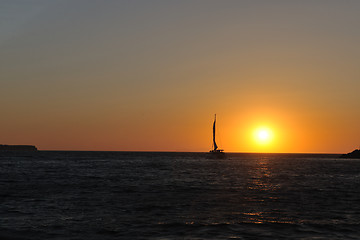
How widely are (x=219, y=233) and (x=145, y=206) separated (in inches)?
508

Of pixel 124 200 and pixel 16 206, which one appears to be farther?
pixel 124 200

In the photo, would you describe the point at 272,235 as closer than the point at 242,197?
Yes

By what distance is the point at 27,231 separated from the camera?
81.5ft

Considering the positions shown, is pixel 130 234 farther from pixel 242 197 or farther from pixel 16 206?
pixel 242 197

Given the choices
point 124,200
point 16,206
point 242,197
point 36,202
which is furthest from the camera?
point 242,197

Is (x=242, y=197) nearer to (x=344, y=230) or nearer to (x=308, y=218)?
(x=308, y=218)

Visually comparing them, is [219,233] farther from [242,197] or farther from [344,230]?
[242,197]

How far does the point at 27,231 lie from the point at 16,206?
1102cm

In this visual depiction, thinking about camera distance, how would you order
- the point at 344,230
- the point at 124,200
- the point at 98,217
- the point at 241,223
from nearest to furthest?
the point at 344,230
the point at 241,223
the point at 98,217
the point at 124,200

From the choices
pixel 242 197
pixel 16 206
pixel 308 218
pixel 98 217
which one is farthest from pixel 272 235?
pixel 16 206

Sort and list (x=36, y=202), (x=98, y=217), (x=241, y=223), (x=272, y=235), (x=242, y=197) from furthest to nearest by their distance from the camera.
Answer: (x=242, y=197) < (x=36, y=202) < (x=98, y=217) < (x=241, y=223) < (x=272, y=235)

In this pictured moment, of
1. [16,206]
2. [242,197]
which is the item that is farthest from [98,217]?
[242,197]

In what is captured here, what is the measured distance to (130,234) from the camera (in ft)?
79.6

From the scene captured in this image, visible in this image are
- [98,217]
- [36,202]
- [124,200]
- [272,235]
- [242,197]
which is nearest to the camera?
[272,235]
